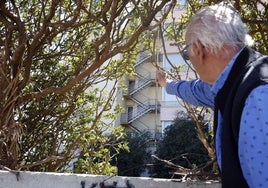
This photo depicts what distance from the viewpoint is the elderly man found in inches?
63.1

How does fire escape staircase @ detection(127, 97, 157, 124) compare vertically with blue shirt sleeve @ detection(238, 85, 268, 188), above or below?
→ above

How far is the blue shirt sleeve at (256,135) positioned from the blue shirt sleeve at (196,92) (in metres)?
0.76

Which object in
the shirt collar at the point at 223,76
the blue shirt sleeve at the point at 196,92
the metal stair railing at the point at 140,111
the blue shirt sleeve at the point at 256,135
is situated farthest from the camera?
the metal stair railing at the point at 140,111

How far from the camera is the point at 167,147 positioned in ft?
85.3

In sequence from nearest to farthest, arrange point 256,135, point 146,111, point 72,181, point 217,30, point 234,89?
point 256,135, point 234,89, point 217,30, point 72,181, point 146,111

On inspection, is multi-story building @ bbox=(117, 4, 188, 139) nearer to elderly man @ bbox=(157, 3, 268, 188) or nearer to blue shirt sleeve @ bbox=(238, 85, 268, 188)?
elderly man @ bbox=(157, 3, 268, 188)

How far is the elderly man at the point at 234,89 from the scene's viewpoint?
1.60 m

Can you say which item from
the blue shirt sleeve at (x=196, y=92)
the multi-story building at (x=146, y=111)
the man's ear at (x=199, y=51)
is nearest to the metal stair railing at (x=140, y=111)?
the multi-story building at (x=146, y=111)

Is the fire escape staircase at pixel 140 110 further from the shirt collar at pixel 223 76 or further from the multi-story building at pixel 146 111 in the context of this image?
the shirt collar at pixel 223 76

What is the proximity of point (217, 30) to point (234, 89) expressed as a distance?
0.83 feet

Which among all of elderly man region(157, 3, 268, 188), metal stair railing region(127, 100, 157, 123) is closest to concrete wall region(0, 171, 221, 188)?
elderly man region(157, 3, 268, 188)

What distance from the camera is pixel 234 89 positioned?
173 cm

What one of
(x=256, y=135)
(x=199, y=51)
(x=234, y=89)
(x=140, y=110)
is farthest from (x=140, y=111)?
(x=256, y=135)

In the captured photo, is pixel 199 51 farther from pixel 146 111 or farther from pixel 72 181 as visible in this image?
pixel 146 111
